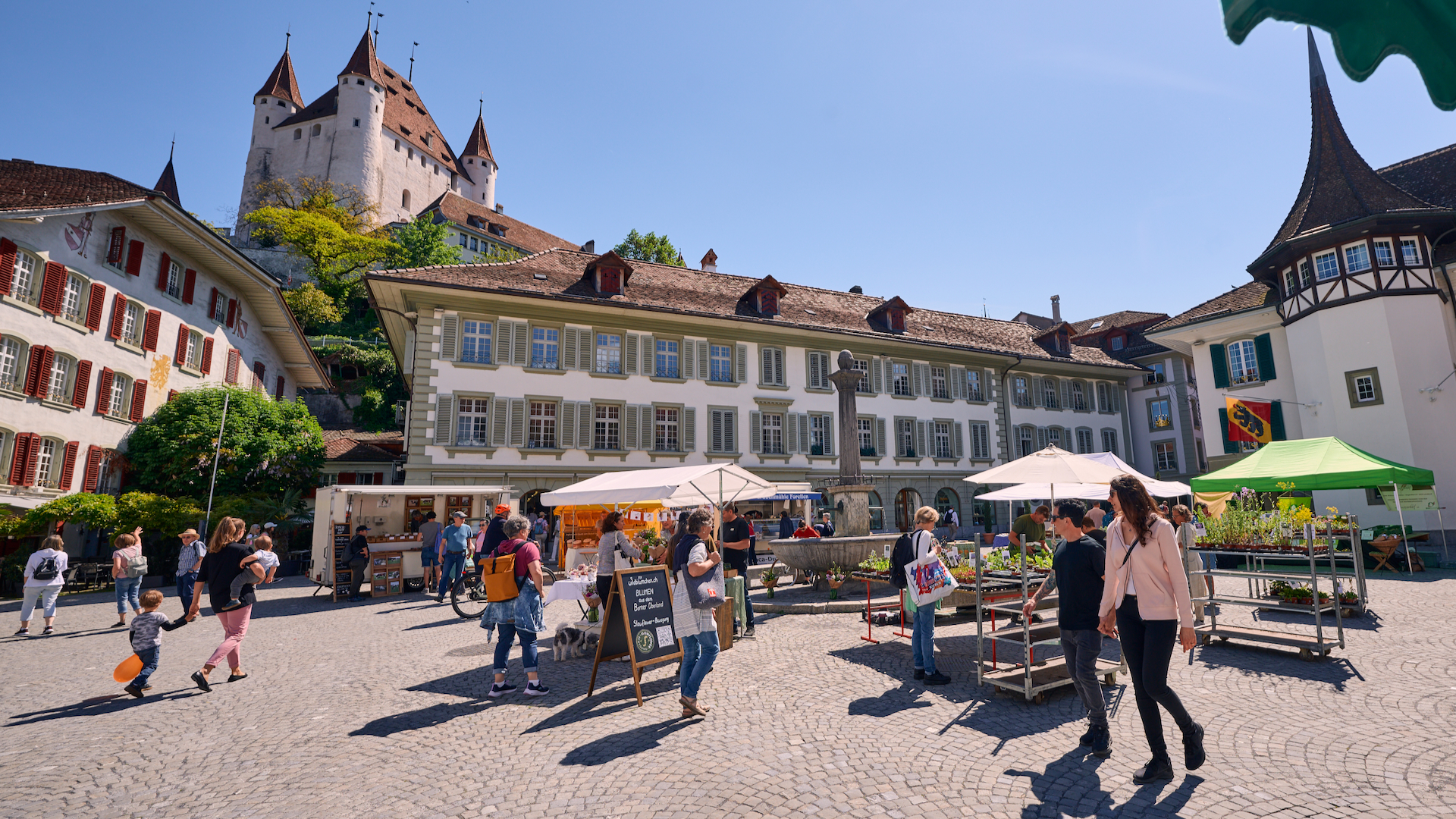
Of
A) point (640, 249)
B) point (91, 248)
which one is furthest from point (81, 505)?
point (640, 249)

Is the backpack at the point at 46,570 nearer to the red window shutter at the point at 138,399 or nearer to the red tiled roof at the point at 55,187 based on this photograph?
the red tiled roof at the point at 55,187

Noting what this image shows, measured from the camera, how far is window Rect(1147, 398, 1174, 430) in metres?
37.2

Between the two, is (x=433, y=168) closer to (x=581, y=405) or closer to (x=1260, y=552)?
(x=581, y=405)

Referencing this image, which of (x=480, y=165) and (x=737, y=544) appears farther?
(x=480, y=165)

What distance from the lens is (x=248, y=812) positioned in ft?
14.4

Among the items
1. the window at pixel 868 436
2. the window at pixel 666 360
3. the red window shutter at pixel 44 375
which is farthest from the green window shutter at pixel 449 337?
the window at pixel 868 436

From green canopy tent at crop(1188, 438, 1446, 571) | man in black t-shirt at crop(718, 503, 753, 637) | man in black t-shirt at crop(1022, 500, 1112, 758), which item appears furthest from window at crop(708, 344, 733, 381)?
man in black t-shirt at crop(1022, 500, 1112, 758)

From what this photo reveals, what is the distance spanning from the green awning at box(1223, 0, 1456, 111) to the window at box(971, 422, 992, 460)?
108 feet

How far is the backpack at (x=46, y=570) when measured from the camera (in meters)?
11.7

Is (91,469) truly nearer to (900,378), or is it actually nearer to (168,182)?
(900,378)

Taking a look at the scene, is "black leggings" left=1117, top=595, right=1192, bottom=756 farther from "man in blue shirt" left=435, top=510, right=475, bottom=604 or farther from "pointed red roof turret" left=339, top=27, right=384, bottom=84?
"pointed red roof turret" left=339, top=27, right=384, bottom=84

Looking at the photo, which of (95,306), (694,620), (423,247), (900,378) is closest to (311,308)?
(423,247)

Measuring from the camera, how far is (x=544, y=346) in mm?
25359

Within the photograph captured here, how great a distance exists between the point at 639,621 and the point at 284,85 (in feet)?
319
